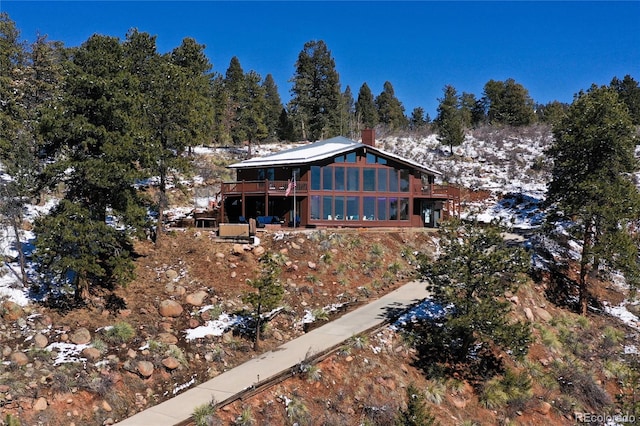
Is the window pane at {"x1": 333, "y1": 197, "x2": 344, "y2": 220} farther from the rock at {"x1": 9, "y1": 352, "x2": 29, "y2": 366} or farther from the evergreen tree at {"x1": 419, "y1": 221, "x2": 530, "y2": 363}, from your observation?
the rock at {"x1": 9, "y1": 352, "x2": 29, "y2": 366}

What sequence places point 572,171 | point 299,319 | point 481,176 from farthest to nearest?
point 481,176
point 572,171
point 299,319

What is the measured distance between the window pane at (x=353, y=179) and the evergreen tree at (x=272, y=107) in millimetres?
43660

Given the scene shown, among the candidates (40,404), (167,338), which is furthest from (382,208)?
(40,404)

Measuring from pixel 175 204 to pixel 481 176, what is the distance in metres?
32.0

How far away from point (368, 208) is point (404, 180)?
3485mm

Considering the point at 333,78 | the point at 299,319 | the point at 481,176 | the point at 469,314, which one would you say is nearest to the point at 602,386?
the point at 469,314

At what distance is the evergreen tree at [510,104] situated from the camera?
73.0 m

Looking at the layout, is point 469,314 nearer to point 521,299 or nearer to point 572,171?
point 521,299

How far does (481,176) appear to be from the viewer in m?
53.5

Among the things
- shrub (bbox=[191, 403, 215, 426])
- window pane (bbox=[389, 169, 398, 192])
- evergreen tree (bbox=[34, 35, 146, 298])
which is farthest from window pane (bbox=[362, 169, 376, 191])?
shrub (bbox=[191, 403, 215, 426])

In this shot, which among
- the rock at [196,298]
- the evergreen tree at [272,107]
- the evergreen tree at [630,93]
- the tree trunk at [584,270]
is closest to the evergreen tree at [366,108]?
the evergreen tree at [272,107]

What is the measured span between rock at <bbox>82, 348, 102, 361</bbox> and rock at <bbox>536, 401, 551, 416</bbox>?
14717 mm

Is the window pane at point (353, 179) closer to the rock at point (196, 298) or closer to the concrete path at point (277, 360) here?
the concrete path at point (277, 360)

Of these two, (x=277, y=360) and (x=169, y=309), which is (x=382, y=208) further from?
(x=277, y=360)
